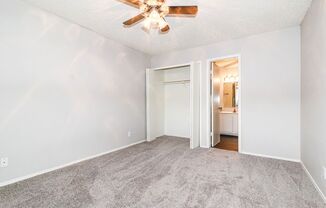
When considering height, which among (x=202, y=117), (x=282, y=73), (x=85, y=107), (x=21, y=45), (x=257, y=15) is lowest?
(x=202, y=117)

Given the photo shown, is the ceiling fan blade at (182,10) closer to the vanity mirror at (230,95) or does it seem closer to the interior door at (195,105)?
the interior door at (195,105)

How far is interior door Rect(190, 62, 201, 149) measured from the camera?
12.6 feet

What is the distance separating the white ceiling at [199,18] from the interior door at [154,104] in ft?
4.13

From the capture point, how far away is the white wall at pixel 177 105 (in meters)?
5.09

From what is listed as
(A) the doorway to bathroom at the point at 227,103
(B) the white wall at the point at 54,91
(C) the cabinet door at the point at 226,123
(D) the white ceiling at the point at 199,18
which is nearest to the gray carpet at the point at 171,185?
(B) the white wall at the point at 54,91

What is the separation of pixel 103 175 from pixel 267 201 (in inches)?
86.7

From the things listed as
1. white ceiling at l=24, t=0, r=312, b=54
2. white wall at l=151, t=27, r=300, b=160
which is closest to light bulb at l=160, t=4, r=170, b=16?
white ceiling at l=24, t=0, r=312, b=54

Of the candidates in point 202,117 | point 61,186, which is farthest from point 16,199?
point 202,117

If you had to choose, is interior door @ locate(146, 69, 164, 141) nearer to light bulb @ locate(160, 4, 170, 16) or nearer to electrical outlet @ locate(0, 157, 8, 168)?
light bulb @ locate(160, 4, 170, 16)

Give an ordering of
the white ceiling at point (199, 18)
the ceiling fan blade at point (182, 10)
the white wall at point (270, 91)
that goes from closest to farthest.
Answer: the ceiling fan blade at point (182, 10), the white ceiling at point (199, 18), the white wall at point (270, 91)

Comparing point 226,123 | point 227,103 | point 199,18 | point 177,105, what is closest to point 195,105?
point 177,105

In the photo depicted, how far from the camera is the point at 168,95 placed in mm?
5402

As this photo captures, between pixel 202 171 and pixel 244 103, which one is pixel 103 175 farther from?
pixel 244 103

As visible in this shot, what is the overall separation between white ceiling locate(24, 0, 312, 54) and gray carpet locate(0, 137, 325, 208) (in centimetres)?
250
